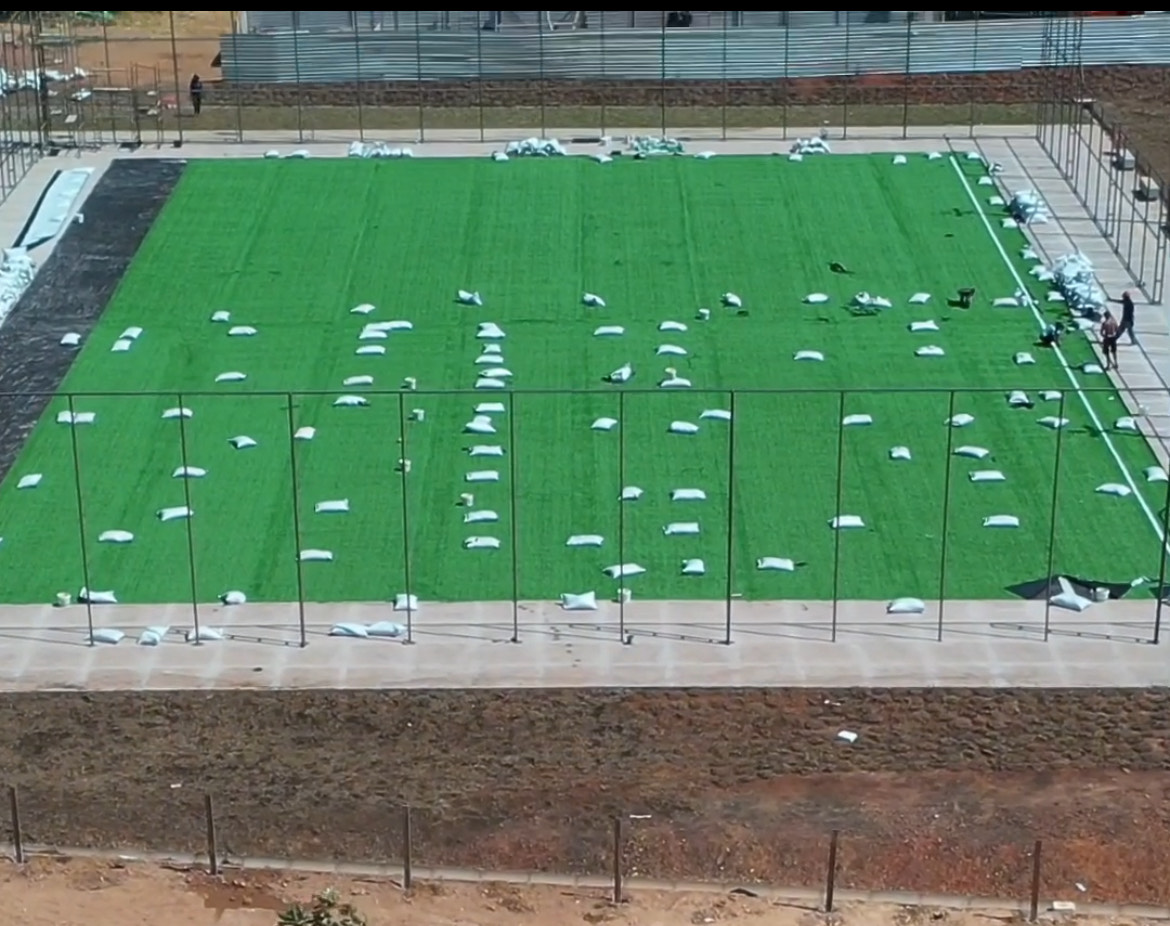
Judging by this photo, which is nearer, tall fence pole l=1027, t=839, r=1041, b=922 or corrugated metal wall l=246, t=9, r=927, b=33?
tall fence pole l=1027, t=839, r=1041, b=922

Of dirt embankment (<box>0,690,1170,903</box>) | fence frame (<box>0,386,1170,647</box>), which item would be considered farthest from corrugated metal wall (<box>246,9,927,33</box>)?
dirt embankment (<box>0,690,1170,903</box>)

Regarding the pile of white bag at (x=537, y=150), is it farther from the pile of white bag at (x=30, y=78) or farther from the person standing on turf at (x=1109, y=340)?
the person standing on turf at (x=1109, y=340)

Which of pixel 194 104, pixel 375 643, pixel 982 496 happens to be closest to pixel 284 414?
pixel 375 643

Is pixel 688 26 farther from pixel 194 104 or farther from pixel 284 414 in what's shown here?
pixel 284 414

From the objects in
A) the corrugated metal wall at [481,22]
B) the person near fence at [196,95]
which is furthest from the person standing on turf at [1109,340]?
the person near fence at [196,95]

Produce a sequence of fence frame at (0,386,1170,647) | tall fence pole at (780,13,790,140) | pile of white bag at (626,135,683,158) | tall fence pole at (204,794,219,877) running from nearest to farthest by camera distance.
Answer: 1. tall fence pole at (204,794,219,877)
2. fence frame at (0,386,1170,647)
3. pile of white bag at (626,135,683,158)
4. tall fence pole at (780,13,790,140)

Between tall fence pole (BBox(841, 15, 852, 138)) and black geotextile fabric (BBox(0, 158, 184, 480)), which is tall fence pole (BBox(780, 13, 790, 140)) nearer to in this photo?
tall fence pole (BBox(841, 15, 852, 138))
